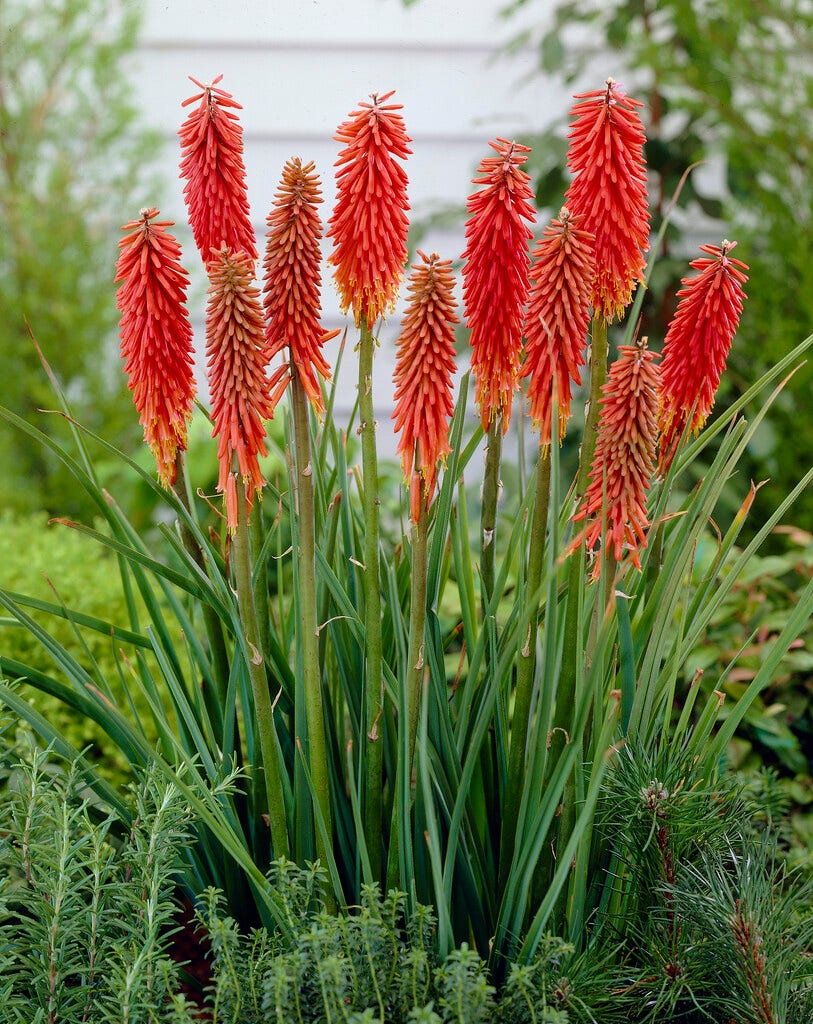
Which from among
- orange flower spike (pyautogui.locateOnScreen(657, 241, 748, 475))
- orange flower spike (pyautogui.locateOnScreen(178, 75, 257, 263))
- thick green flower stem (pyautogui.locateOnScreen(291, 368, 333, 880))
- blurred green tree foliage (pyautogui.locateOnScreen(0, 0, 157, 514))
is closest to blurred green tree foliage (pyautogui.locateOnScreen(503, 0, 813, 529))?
blurred green tree foliage (pyautogui.locateOnScreen(0, 0, 157, 514))

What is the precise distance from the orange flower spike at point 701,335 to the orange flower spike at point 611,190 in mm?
60

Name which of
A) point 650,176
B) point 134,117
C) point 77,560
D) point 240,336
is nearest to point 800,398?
point 650,176

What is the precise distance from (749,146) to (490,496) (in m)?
2.26

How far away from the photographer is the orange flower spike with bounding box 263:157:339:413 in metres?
0.81

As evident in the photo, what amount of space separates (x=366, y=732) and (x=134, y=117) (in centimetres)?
277

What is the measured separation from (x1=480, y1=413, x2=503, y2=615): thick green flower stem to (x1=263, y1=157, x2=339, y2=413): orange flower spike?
0.60 feet

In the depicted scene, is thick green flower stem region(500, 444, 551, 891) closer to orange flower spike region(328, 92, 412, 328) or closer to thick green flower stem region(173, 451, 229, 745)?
orange flower spike region(328, 92, 412, 328)

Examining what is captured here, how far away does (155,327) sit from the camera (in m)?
0.87

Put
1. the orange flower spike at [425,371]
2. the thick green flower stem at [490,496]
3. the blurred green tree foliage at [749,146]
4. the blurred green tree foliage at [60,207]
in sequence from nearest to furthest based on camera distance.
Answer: the orange flower spike at [425,371] < the thick green flower stem at [490,496] < the blurred green tree foliage at [749,146] < the blurred green tree foliage at [60,207]

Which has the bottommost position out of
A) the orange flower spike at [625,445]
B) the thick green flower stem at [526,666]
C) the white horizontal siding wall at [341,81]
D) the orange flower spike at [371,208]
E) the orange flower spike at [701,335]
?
the thick green flower stem at [526,666]

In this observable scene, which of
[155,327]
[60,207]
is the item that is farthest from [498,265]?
[60,207]

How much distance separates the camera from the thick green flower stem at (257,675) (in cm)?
85

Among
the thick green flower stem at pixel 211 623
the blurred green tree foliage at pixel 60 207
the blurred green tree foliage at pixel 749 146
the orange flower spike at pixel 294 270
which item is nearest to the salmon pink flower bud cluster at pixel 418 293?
the orange flower spike at pixel 294 270

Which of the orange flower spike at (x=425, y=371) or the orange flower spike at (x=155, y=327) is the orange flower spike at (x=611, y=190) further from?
the orange flower spike at (x=155, y=327)
